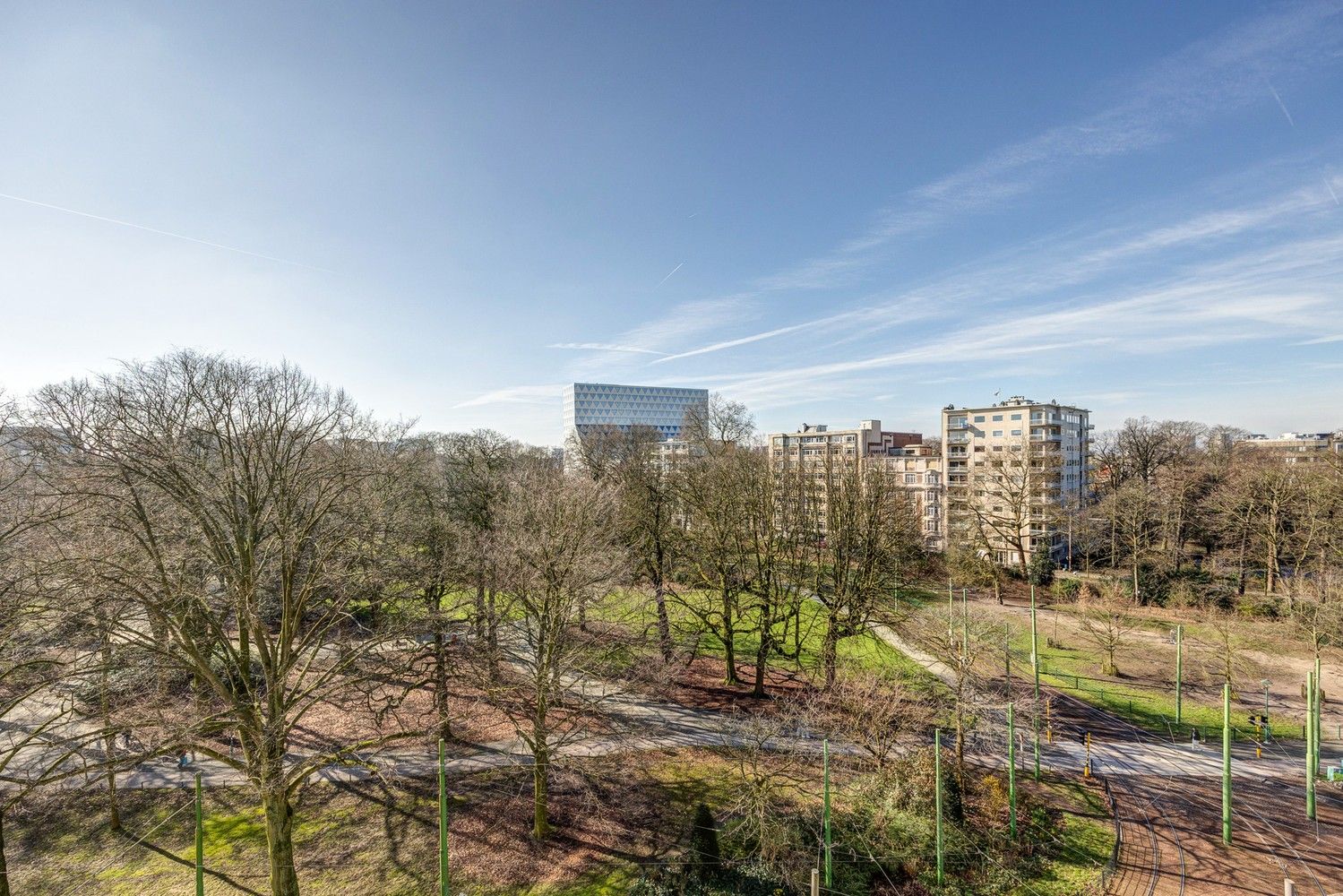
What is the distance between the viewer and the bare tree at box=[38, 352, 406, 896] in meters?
12.0

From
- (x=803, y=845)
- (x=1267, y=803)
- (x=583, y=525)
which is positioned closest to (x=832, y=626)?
(x=803, y=845)

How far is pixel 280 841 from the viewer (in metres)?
12.7

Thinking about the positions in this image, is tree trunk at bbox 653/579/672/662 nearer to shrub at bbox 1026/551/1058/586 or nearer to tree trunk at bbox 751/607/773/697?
tree trunk at bbox 751/607/773/697

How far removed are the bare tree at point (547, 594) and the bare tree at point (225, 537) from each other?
11.8 feet

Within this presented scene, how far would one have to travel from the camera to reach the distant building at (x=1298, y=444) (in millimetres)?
50469

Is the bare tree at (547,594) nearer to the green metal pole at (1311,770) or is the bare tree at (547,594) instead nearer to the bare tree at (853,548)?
the bare tree at (853,548)

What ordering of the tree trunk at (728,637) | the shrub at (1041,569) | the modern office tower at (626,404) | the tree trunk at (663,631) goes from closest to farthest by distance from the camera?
the tree trunk at (663,631), the tree trunk at (728,637), the shrub at (1041,569), the modern office tower at (626,404)

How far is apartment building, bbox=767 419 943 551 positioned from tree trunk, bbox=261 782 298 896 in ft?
75.9

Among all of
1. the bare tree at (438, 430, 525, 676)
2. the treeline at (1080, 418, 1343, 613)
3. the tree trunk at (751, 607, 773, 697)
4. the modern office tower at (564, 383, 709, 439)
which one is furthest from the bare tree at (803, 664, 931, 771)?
the modern office tower at (564, 383, 709, 439)

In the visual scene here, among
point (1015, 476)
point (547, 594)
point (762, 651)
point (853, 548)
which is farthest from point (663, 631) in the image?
point (1015, 476)

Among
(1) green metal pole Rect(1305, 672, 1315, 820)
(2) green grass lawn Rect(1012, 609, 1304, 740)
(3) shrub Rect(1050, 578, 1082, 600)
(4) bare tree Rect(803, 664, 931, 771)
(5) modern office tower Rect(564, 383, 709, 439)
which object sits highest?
(5) modern office tower Rect(564, 383, 709, 439)

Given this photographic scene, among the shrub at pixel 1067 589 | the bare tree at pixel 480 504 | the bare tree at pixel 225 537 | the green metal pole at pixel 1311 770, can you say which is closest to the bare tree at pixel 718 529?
the bare tree at pixel 480 504

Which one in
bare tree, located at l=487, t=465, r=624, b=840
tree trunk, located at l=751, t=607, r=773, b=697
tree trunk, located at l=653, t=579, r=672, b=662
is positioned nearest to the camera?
bare tree, located at l=487, t=465, r=624, b=840

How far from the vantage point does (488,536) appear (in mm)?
21953
